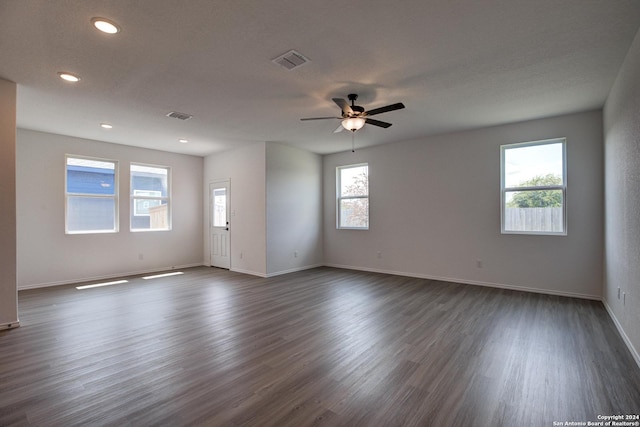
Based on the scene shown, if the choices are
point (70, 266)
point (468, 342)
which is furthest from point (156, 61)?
point (70, 266)

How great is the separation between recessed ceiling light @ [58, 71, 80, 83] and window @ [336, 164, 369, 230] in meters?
5.14

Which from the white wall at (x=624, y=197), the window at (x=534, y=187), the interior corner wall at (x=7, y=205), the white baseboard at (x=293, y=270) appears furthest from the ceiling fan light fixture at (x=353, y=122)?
the interior corner wall at (x=7, y=205)

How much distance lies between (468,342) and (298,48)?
3234 millimetres

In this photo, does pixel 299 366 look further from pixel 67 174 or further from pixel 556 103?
pixel 67 174

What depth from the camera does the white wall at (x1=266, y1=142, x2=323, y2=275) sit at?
629 centimetres

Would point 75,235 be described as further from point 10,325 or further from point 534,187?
point 534,187

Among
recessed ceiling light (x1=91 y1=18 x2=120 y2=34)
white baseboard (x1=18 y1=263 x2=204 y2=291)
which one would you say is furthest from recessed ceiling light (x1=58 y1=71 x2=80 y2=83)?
white baseboard (x1=18 y1=263 x2=204 y2=291)

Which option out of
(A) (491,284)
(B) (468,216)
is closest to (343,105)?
(B) (468,216)

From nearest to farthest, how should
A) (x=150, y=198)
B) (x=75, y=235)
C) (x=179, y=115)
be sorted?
(x=179, y=115)
(x=75, y=235)
(x=150, y=198)

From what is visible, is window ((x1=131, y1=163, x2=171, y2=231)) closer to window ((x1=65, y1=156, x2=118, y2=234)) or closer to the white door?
window ((x1=65, y1=156, x2=118, y2=234))

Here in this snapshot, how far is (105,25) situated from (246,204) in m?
4.41

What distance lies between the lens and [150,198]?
6.79 meters

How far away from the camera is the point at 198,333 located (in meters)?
3.22

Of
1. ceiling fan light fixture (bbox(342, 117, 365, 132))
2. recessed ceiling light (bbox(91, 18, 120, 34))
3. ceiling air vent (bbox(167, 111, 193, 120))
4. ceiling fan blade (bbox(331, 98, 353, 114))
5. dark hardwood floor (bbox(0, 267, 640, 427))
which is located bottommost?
dark hardwood floor (bbox(0, 267, 640, 427))
